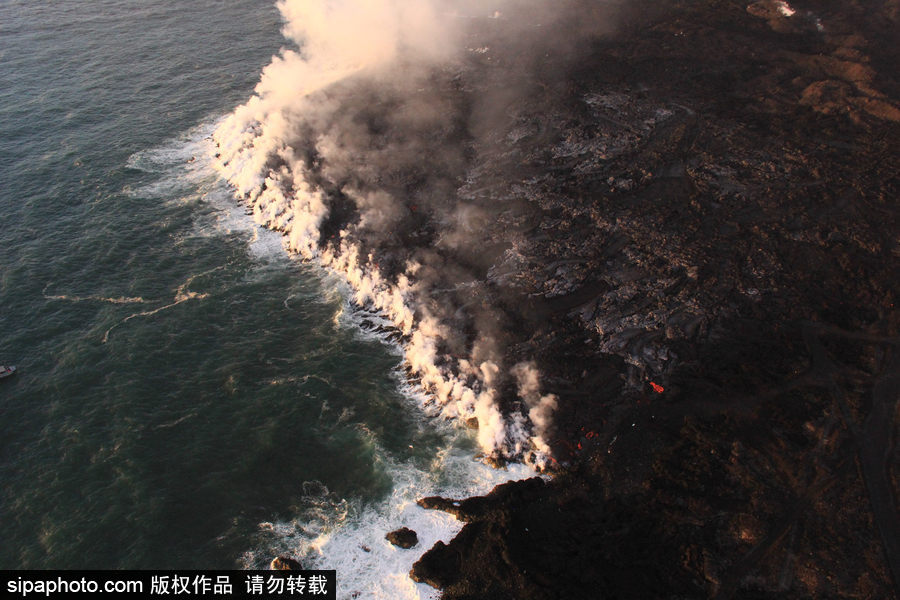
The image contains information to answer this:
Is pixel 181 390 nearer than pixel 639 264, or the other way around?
pixel 181 390

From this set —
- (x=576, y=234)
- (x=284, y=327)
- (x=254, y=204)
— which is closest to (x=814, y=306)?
(x=576, y=234)

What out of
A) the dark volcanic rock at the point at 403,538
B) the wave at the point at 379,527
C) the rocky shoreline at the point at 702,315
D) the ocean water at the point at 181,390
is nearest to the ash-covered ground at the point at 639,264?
the rocky shoreline at the point at 702,315

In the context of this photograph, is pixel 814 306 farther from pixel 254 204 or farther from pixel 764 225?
pixel 254 204

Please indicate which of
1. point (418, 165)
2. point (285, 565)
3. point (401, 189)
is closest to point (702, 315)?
point (401, 189)

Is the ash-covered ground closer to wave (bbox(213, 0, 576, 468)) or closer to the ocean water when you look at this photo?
wave (bbox(213, 0, 576, 468))

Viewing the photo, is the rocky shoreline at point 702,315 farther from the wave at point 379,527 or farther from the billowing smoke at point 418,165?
the billowing smoke at point 418,165

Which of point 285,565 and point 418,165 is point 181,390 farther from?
point 418,165

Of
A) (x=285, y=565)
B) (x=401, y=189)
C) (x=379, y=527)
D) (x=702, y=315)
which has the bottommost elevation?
(x=379, y=527)
